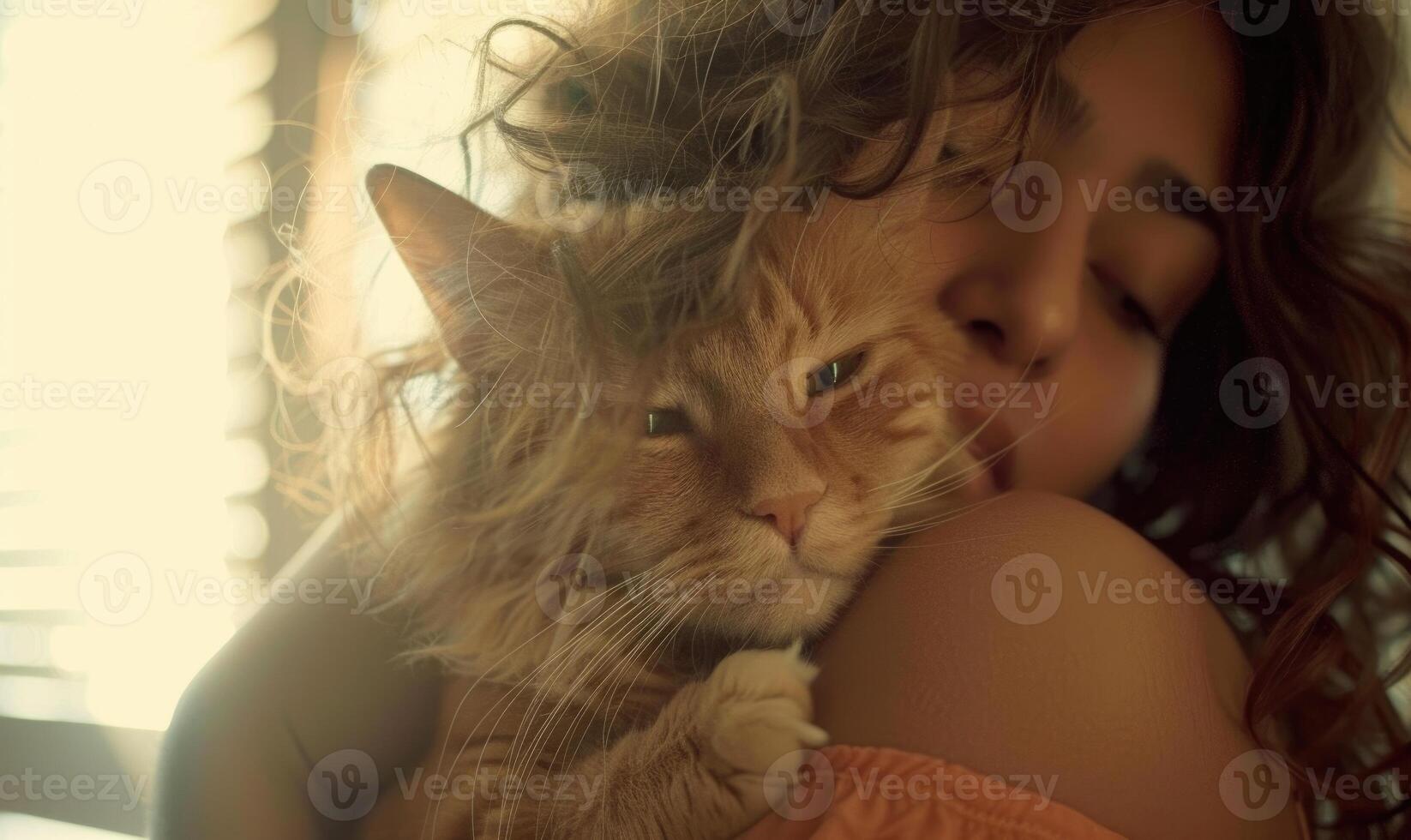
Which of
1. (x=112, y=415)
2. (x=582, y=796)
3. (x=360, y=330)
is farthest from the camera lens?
(x=112, y=415)

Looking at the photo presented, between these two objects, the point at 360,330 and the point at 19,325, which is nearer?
the point at 360,330

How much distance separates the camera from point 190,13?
1010 mm

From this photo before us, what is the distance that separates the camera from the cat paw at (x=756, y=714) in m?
0.71

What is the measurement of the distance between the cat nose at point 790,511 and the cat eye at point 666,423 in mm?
115

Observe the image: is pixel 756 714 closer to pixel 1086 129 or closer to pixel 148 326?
pixel 1086 129

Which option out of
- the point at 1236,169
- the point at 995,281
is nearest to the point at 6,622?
the point at 995,281

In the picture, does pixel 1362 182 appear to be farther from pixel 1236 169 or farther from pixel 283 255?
pixel 283 255

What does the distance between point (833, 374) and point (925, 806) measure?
0.41 meters

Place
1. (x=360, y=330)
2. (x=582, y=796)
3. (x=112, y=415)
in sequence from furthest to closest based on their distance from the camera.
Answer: (x=112, y=415) < (x=360, y=330) < (x=582, y=796)

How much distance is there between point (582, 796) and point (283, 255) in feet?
2.33

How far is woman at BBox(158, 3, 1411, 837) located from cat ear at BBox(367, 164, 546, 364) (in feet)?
0.33

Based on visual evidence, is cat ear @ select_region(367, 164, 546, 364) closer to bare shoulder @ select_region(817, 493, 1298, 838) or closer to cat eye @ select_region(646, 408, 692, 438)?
cat eye @ select_region(646, 408, 692, 438)

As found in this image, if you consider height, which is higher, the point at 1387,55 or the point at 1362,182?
the point at 1387,55

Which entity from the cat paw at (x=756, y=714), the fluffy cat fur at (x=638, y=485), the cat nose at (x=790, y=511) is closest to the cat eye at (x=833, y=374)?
the fluffy cat fur at (x=638, y=485)
